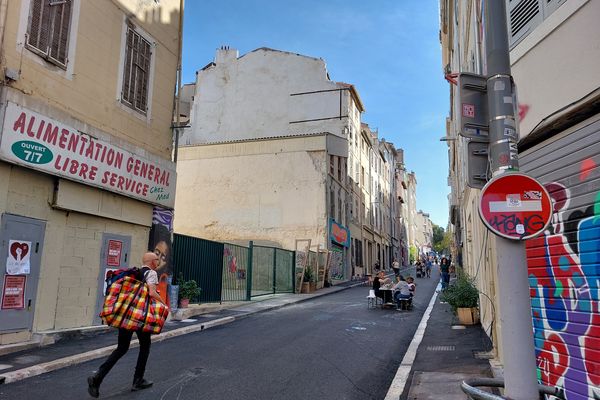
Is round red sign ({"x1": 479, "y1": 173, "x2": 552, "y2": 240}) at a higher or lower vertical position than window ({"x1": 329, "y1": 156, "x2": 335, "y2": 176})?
lower

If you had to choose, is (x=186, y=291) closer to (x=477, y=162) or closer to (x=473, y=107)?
(x=477, y=162)

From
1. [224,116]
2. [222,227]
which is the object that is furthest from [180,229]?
[224,116]

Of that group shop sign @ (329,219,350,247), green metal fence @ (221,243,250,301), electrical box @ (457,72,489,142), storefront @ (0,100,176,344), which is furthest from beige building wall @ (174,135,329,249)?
electrical box @ (457,72,489,142)

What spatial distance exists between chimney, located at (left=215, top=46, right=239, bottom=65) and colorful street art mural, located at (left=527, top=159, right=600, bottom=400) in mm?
28672

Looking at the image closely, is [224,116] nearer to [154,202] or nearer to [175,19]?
[175,19]

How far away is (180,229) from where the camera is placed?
2872cm

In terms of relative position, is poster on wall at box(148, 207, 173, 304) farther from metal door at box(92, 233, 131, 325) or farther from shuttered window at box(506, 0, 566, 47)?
shuttered window at box(506, 0, 566, 47)

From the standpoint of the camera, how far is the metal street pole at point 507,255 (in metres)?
2.97

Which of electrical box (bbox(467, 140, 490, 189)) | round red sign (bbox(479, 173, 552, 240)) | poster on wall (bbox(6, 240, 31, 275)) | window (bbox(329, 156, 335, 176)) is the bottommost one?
poster on wall (bbox(6, 240, 31, 275))

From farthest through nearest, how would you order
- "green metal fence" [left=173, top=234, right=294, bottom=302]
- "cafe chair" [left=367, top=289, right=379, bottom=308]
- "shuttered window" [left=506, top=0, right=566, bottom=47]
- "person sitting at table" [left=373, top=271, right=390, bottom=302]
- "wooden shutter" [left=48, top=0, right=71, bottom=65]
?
1. "person sitting at table" [left=373, top=271, right=390, bottom=302]
2. "cafe chair" [left=367, top=289, right=379, bottom=308]
3. "green metal fence" [left=173, top=234, right=294, bottom=302]
4. "wooden shutter" [left=48, top=0, right=71, bottom=65]
5. "shuttered window" [left=506, top=0, right=566, bottom=47]

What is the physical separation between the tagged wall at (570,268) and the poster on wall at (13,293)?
27.0 feet

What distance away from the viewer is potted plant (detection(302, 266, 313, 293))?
72.7 feet

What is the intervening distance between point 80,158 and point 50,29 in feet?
8.42

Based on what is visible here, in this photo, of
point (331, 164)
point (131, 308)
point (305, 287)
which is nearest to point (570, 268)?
point (131, 308)
